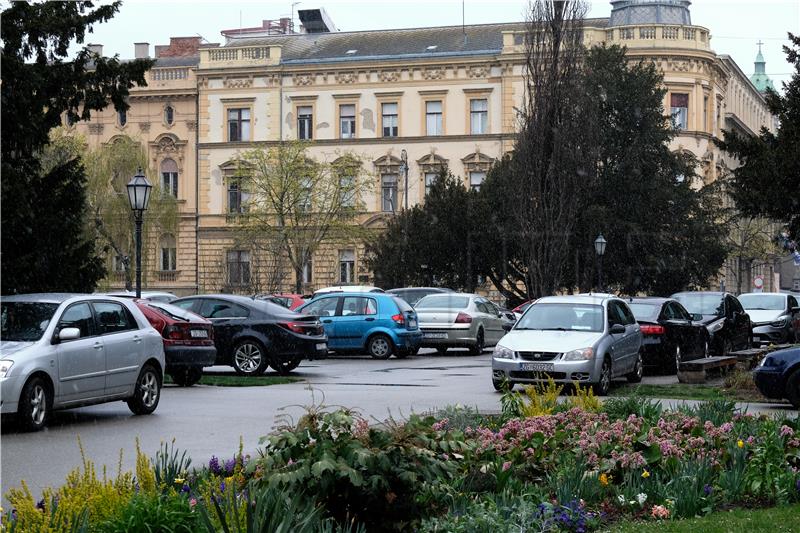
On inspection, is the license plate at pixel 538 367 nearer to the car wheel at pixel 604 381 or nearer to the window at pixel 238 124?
the car wheel at pixel 604 381

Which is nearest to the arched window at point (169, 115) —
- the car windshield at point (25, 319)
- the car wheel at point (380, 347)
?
the car wheel at point (380, 347)

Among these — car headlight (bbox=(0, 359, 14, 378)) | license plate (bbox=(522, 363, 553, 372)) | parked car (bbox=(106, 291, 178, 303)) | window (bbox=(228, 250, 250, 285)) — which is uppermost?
window (bbox=(228, 250, 250, 285))

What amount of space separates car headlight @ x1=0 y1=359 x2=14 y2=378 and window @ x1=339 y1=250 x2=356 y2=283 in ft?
214

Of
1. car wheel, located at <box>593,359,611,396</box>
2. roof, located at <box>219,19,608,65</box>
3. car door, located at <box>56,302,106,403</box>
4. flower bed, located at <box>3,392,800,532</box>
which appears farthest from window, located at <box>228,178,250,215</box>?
flower bed, located at <box>3,392,800,532</box>

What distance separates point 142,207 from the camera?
92.0ft

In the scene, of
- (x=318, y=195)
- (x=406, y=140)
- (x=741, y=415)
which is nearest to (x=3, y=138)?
(x=741, y=415)

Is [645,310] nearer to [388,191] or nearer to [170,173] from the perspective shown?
[388,191]

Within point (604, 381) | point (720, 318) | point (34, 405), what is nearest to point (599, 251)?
point (720, 318)

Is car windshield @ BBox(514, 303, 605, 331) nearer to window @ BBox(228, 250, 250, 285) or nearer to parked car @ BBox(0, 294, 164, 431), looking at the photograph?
parked car @ BBox(0, 294, 164, 431)

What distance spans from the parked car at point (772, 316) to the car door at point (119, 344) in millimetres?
23855

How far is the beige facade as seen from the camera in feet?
257

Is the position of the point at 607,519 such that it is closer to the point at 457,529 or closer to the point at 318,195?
the point at 457,529

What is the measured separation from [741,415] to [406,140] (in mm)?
68258

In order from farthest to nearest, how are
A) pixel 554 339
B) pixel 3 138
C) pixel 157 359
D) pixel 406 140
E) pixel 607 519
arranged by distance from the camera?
pixel 406 140 → pixel 554 339 → pixel 3 138 → pixel 157 359 → pixel 607 519
